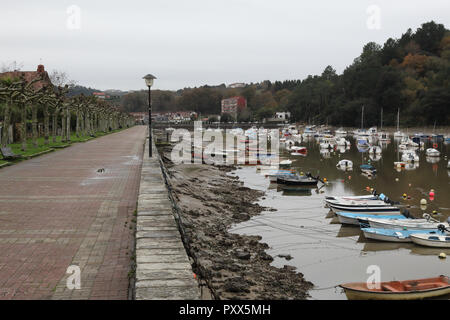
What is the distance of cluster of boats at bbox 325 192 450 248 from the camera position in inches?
750

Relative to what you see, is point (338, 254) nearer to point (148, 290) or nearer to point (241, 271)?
point (241, 271)

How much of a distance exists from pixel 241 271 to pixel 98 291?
6.95 meters

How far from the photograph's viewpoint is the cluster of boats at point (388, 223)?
1906 cm

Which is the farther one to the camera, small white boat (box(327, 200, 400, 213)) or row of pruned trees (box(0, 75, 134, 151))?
row of pruned trees (box(0, 75, 134, 151))

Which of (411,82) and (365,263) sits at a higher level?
(411,82)

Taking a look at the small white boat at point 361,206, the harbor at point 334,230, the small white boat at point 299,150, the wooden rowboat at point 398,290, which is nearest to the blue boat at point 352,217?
the harbor at point 334,230

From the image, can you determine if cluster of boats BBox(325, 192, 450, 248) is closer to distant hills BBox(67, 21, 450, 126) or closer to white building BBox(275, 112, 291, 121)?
distant hills BBox(67, 21, 450, 126)

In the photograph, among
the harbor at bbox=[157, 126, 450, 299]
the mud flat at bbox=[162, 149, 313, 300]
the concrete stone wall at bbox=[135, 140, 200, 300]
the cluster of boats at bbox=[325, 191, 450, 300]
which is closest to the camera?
the concrete stone wall at bbox=[135, 140, 200, 300]

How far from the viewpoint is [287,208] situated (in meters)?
27.3

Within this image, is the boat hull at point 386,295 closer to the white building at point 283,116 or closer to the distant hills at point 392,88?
the distant hills at point 392,88

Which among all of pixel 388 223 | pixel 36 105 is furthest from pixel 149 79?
pixel 36 105

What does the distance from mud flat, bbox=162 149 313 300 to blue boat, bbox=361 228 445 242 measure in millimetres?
5252

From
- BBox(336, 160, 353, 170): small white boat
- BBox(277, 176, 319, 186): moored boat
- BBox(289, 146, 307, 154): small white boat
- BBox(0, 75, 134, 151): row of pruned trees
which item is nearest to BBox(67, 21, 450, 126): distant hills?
BBox(0, 75, 134, 151): row of pruned trees
